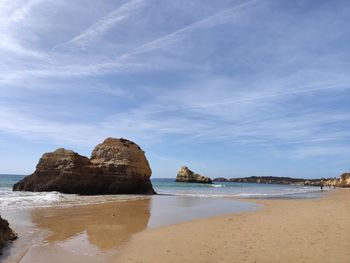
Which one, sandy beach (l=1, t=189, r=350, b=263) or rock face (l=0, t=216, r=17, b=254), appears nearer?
sandy beach (l=1, t=189, r=350, b=263)

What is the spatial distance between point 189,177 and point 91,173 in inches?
3395

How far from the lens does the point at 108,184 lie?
3662 centimetres

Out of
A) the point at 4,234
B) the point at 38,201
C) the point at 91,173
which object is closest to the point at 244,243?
the point at 4,234

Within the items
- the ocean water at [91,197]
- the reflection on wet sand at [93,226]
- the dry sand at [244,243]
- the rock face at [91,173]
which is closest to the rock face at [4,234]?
the reflection on wet sand at [93,226]

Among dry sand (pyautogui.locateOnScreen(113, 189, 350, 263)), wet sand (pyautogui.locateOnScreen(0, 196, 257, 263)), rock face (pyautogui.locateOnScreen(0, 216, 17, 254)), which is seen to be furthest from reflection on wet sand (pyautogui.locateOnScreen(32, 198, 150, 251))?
rock face (pyautogui.locateOnScreen(0, 216, 17, 254))

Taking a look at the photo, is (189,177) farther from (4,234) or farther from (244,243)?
(4,234)

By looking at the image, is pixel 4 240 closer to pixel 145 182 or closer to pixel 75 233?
pixel 75 233

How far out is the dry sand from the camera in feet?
26.4

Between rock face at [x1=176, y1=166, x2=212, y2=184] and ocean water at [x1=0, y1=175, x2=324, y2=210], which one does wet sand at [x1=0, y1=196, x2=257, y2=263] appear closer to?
ocean water at [x1=0, y1=175, x2=324, y2=210]

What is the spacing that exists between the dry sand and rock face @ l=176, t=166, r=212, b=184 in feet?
356

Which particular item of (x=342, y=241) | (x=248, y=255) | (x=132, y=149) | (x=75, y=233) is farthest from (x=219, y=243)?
(x=132, y=149)

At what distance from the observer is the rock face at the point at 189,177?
12094 cm

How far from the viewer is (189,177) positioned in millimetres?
121062

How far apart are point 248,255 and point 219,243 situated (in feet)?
4.71
